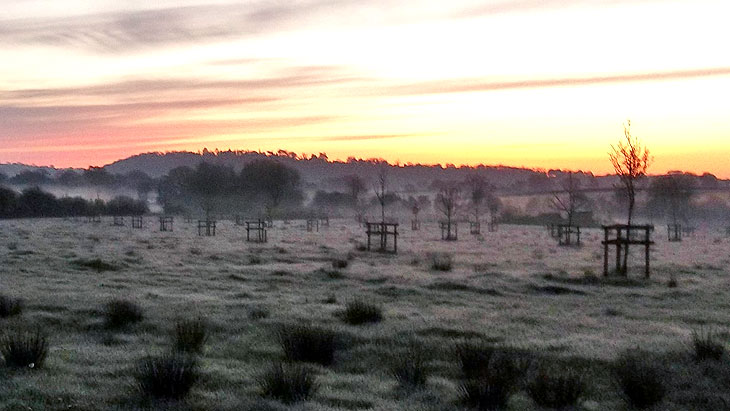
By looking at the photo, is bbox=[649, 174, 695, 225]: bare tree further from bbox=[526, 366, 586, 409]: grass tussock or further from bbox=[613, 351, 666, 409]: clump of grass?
bbox=[526, 366, 586, 409]: grass tussock

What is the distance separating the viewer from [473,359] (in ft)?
40.3

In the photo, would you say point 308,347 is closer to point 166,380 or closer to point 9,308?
point 166,380

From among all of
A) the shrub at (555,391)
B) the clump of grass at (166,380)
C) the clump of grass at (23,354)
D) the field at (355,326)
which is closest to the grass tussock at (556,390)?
the shrub at (555,391)

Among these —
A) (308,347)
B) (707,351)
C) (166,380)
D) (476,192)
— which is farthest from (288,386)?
(476,192)

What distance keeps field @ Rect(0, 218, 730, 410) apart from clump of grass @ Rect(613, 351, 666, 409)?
0.53ft

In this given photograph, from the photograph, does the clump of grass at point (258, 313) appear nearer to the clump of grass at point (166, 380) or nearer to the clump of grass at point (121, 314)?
the clump of grass at point (121, 314)

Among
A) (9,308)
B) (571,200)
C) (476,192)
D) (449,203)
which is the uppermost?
(571,200)

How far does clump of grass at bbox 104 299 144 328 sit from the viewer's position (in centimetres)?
1555

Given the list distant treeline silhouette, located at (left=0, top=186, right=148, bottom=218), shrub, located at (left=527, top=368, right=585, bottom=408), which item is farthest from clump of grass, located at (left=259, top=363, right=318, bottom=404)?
distant treeline silhouette, located at (left=0, top=186, right=148, bottom=218)

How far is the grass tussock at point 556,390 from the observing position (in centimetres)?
1032

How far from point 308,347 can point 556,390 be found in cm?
439

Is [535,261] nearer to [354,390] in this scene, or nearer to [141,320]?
[141,320]

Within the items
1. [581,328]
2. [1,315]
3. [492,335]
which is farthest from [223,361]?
[581,328]

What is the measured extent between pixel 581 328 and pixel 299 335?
650cm
